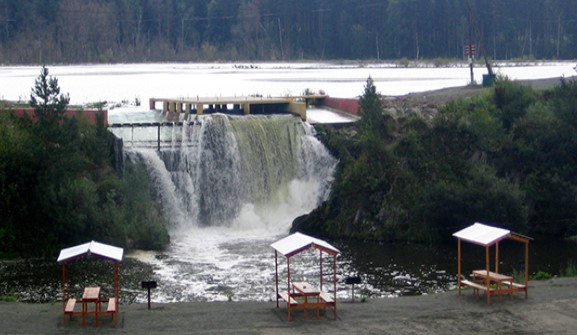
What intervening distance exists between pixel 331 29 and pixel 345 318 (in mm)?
81578

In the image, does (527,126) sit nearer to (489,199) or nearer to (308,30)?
(489,199)

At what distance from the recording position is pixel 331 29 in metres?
111

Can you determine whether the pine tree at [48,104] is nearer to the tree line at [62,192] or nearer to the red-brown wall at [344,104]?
the tree line at [62,192]

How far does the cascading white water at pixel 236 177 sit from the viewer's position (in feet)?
163

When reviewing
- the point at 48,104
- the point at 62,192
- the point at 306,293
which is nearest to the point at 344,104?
the point at 48,104

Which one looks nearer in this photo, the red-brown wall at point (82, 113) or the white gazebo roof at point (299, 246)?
the white gazebo roof at point (299, 246)

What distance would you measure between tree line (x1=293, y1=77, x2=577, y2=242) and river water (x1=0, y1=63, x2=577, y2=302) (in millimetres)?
1408

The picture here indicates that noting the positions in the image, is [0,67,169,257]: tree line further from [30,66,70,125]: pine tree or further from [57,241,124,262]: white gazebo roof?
[57,241,124,262]: white gazebo roof

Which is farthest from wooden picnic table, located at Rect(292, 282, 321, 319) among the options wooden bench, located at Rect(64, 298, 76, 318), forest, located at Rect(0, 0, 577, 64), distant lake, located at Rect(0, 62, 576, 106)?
forest, located at Rect(0, 0, 577, 64)

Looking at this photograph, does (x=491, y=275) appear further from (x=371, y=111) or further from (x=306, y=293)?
(x=371, y=111)

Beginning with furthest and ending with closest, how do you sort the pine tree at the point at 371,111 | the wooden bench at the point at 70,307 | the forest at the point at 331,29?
the forest at the point at 331,29 < the pine tree at the point at 371,111 < the wooden bench at the point at 70,307

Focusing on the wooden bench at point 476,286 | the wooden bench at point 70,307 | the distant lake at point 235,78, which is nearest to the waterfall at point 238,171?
the distant lake at point 235,78

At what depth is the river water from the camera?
39125 mm

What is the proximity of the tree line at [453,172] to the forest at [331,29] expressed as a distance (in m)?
51.6
